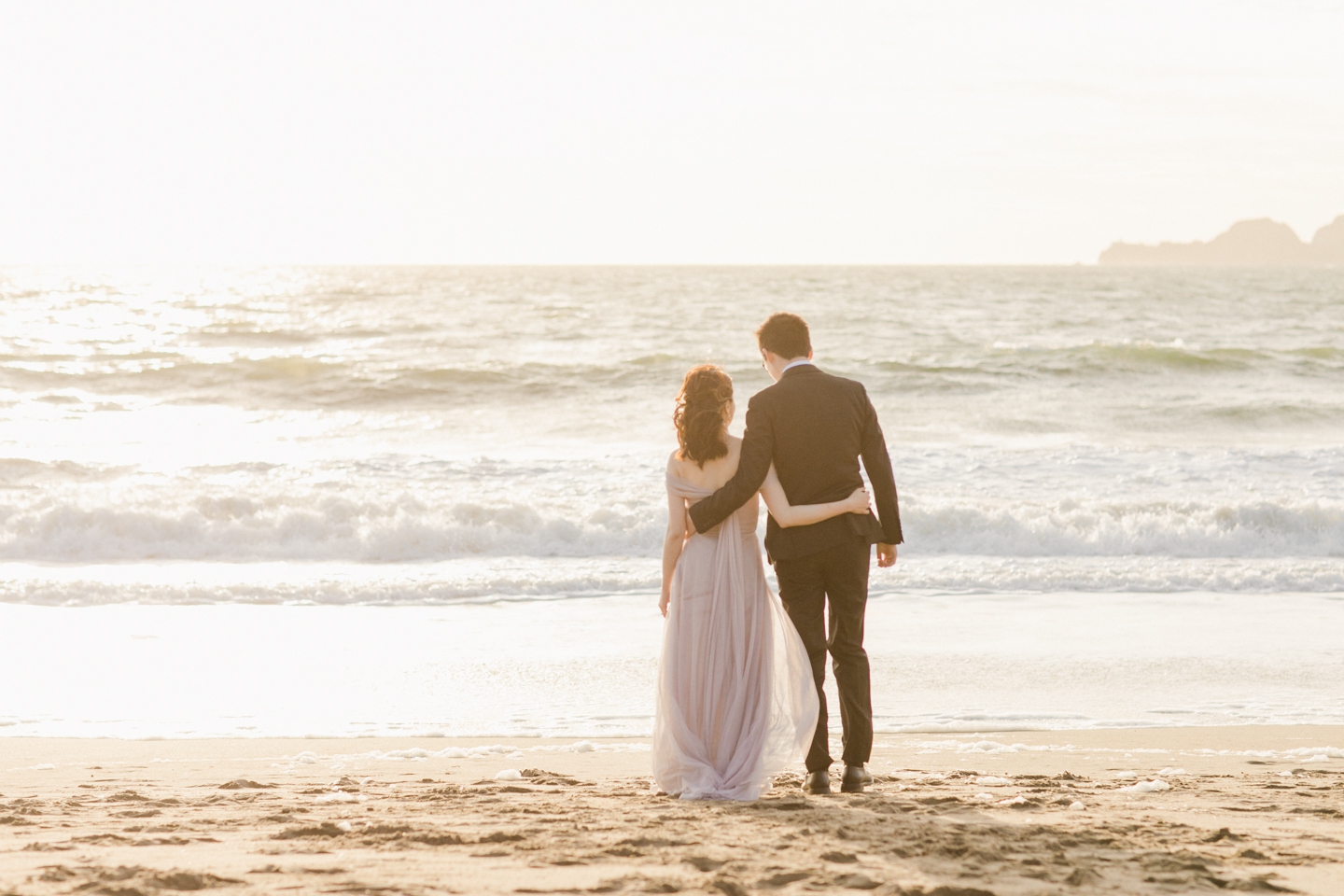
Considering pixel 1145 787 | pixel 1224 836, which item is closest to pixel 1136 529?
pixel 1145 787

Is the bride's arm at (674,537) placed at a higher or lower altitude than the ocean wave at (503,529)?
higher

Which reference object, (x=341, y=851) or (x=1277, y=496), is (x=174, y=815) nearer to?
(x=341, y=851)

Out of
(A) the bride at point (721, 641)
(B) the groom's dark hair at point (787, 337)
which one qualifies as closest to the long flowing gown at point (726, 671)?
(A) the bride at point (721, 641)

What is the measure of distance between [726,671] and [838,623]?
46 centimetres

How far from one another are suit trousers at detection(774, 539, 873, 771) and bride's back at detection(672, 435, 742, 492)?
37cm

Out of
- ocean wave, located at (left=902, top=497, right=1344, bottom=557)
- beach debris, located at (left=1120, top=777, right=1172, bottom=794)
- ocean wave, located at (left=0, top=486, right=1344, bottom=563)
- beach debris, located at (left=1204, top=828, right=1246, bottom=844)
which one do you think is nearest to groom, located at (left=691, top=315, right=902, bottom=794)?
beach debris, located at (left=1120, top=777, right=1172, bottom=794)

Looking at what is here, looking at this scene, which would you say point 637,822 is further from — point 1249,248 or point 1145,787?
point 1249,248

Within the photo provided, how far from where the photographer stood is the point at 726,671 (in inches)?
159

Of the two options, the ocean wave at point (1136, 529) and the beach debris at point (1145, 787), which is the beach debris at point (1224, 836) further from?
the ocean wave at point (1136, 529)

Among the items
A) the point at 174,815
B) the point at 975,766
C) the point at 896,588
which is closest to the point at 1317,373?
the point at 896,588

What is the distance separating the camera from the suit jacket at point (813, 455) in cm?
399

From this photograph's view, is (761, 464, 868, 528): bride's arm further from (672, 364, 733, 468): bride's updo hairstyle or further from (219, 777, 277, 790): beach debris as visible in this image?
(219, 777, 277, 790): beach debris

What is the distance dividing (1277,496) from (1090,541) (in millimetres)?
2764

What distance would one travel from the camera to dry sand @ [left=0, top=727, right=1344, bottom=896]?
2.86 meters
